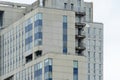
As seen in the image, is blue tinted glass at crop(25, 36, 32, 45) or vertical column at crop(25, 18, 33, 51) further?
vertical column at crop(25, 18, 33, 51)

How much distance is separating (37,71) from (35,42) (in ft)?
20.7

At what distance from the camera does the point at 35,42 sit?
635ft

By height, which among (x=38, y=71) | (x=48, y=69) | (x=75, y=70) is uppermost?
(x=48, y=69)

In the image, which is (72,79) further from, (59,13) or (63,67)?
(59,13)

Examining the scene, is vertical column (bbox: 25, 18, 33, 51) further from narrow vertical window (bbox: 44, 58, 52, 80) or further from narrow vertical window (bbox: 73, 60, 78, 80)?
narrow vertical window (bbox: 73, 60, 78, 80)

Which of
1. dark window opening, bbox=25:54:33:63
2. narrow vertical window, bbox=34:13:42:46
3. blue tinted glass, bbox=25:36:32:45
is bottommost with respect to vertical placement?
dark window opening, bbox=25:54:33:63

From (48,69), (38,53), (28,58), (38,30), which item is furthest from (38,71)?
(28,58)

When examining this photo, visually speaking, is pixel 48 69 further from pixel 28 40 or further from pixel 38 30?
pixel 28 40

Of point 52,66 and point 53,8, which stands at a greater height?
point 53,8

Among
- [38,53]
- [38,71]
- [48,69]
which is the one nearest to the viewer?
[48,69]

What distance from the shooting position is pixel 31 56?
197m

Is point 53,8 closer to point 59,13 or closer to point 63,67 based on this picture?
point 59,13

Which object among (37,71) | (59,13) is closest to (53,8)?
(59,13)

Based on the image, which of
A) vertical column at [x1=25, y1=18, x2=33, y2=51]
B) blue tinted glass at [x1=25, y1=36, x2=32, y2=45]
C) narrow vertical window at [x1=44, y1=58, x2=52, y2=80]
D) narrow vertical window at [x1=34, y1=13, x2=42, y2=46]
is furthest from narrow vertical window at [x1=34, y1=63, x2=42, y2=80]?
blue tinted glass at [x1=25, y1=36, x2=32, y2=45]
